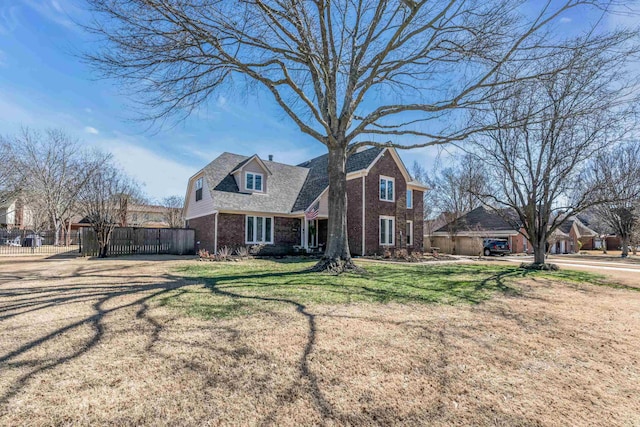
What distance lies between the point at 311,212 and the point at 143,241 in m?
10.7

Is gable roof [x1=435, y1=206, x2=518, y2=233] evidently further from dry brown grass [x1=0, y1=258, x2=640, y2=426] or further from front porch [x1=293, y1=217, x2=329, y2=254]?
dry brown grass [x1=0, y1=258, x2=640, y2=426]

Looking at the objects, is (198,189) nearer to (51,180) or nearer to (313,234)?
(313,234)

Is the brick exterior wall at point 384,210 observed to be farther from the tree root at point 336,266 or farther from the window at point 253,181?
the tree root at point 336,266

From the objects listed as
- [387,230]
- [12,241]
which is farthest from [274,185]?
[12,241]

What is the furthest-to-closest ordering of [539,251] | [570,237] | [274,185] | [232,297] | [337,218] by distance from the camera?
[570,237] < [274,185] < [539,251] < [337,218] < [232,297]

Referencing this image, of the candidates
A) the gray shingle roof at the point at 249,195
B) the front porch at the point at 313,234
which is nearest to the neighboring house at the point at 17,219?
→ the gray shingle roof at the point at 249,195

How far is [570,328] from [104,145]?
36.3m

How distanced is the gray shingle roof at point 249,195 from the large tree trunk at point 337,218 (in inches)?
334

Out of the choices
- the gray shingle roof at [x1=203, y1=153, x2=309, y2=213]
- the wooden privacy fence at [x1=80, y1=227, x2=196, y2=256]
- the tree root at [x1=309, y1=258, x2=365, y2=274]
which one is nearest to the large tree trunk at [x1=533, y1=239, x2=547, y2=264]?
the tree root at [x1=309, y1=258, x2=365, y2=274]

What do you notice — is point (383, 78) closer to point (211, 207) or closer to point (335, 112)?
point (335, 112)

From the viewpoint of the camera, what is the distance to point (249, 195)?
1994 centimetres

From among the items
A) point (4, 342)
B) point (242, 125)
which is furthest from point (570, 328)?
point (242, 125)

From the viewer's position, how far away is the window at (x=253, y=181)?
2014cm

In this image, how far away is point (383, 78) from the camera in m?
11.9
